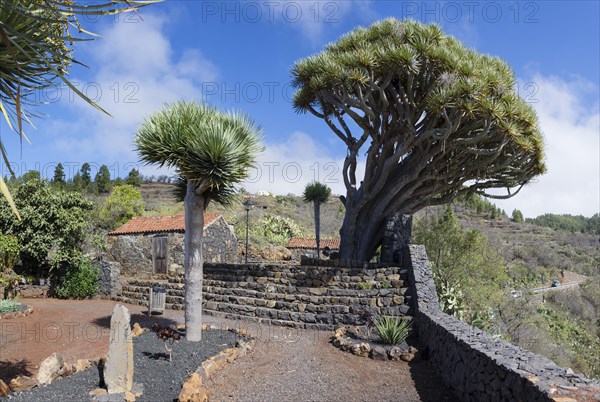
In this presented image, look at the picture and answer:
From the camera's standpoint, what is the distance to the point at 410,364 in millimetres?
8281

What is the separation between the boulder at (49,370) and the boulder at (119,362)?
88 centimetres

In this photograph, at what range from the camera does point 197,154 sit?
8.01 meters

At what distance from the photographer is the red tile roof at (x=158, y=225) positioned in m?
18.9

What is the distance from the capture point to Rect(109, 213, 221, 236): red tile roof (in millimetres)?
18888

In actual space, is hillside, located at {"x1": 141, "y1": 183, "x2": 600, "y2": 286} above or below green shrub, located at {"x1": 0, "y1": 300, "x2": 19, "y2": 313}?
above

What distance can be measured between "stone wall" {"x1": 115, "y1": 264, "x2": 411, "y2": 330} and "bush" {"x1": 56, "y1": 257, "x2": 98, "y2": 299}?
320 centimetres

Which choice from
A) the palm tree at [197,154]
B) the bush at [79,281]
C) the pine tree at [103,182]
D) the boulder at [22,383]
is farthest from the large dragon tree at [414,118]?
the pine tree at [103,182]

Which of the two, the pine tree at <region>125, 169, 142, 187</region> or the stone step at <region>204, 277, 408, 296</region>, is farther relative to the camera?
the pine tree at <region>125, 169, 142, 187</region>

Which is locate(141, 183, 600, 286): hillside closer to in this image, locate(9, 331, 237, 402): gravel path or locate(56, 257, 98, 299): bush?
locate(56, 257, 98, 299): bush

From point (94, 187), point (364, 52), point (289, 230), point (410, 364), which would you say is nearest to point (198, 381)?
point (410, 364)

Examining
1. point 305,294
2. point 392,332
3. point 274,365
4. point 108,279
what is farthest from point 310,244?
point 274,365

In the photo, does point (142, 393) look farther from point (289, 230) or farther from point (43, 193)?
point (289, 230)

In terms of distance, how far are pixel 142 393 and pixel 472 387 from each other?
4.33 meters

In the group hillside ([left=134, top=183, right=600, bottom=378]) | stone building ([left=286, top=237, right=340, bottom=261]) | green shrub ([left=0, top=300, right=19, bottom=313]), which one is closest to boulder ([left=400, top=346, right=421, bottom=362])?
hillside ([left=134, top=183, right=600, bottom=378])
